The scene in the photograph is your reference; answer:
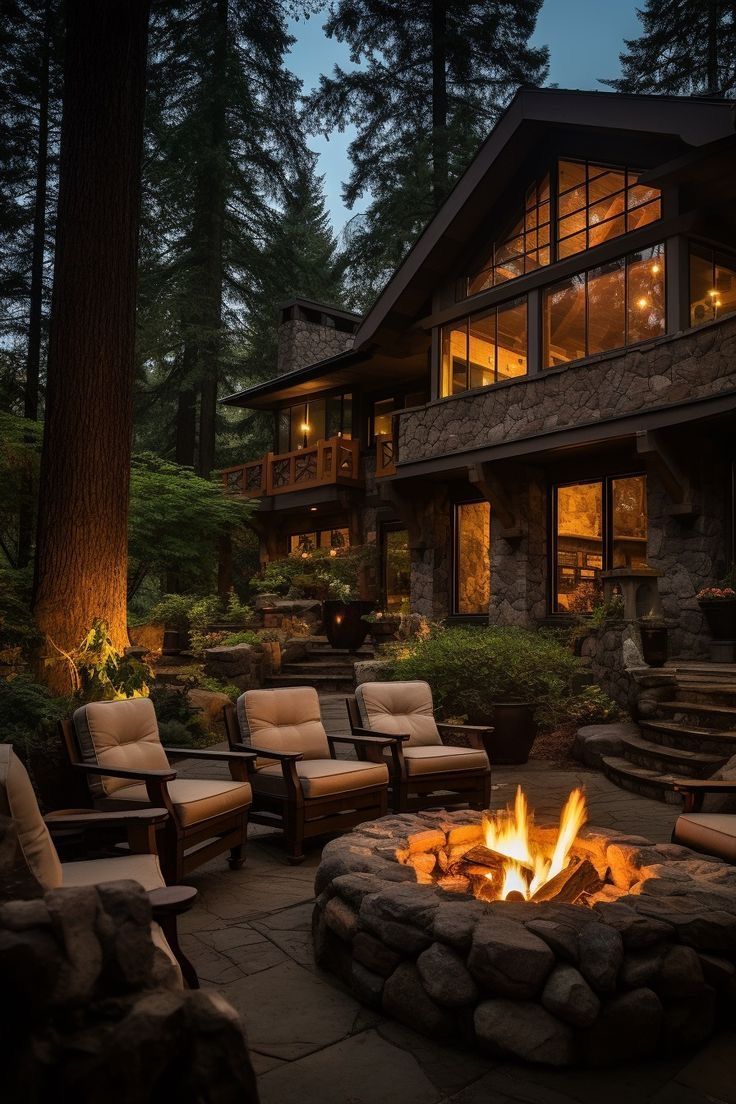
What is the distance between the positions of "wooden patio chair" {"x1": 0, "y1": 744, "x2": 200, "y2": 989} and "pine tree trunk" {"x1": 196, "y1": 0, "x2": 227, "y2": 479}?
55.8ft

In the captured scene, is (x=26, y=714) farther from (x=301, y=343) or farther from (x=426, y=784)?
(x=301, y=343)

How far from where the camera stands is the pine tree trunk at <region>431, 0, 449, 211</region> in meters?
18.9

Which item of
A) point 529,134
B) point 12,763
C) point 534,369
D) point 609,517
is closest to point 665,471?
point 609,517

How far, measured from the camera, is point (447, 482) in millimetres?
15492

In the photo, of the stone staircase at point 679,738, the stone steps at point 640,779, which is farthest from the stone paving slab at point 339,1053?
the stone staircase at point 679,738

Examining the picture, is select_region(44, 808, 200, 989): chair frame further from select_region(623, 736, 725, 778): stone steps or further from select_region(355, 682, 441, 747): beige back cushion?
select_region(623, 736, 725, 778): stone steps

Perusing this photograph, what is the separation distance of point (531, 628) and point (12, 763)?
11.2 m

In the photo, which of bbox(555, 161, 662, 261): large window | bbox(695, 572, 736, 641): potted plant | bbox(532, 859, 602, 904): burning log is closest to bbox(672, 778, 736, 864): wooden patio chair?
bbox(532, 859, 602, 904): burning log

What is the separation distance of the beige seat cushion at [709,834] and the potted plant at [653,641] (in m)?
5.11

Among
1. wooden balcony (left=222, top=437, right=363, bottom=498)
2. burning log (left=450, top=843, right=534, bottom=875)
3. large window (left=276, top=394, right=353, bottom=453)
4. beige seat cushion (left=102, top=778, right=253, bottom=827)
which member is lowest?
burning log (left=450, top=843, right=534, bottom=875)

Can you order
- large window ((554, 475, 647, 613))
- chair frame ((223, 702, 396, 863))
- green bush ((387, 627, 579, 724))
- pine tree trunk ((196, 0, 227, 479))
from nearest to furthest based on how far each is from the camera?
chair frame ((223, 702, 396, 863)), green bush ((387, 627, 579, 724)), large window ((554, 475, 647, 613)), pine tree trunk ((196, 0, 227, 479))

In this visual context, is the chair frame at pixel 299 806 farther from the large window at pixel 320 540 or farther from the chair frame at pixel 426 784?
the large window at pixel 320 540

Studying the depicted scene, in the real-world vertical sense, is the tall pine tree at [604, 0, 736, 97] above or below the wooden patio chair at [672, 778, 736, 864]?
above

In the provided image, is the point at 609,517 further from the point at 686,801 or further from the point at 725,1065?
the point at 725,1065
